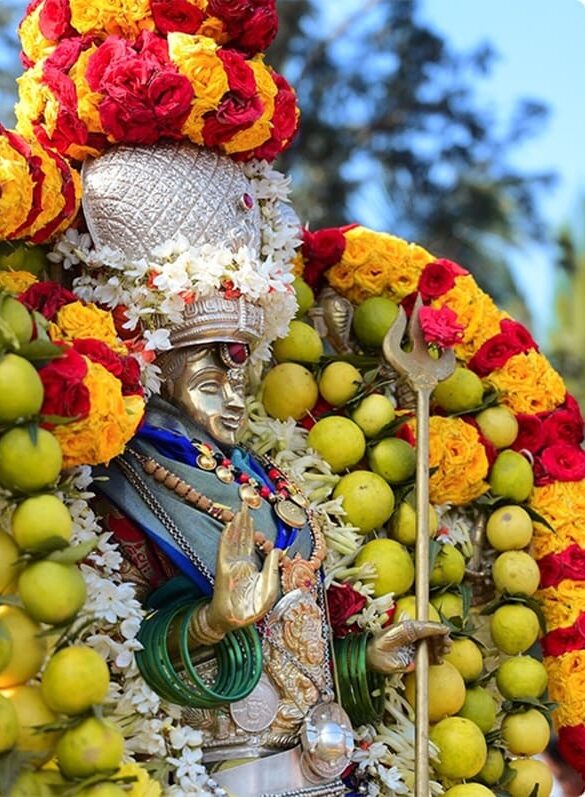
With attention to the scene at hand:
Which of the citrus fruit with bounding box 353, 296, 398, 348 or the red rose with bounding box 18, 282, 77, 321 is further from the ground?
the citrus fruit with bounding box 353, 296, 398, 348

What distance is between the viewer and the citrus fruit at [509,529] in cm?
Answer: 540

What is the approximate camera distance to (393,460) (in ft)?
17.0

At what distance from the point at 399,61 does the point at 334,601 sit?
10228mm

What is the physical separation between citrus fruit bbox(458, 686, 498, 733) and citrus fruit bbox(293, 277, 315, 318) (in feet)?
4.81

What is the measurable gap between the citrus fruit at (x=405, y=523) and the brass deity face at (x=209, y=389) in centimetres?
78

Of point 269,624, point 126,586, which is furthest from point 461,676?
point 126,586

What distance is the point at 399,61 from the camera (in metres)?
14.4

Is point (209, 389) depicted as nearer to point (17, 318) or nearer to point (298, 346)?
point (298, 346)

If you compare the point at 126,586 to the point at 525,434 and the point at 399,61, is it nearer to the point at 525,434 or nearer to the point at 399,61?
the point at 525,434

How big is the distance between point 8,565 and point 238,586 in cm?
74

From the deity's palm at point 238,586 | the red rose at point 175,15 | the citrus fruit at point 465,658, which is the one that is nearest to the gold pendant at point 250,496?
the deity's palm at point 238,586

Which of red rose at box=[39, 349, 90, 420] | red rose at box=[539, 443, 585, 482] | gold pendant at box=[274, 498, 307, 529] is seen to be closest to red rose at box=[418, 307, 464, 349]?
red rose at box=[539, 443, 585, 482]

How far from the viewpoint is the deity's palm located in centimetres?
416

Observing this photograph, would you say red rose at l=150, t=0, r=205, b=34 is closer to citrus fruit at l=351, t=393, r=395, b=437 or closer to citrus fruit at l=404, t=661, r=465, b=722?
citrus fruit at l=351, t=393, r=395, b=437
